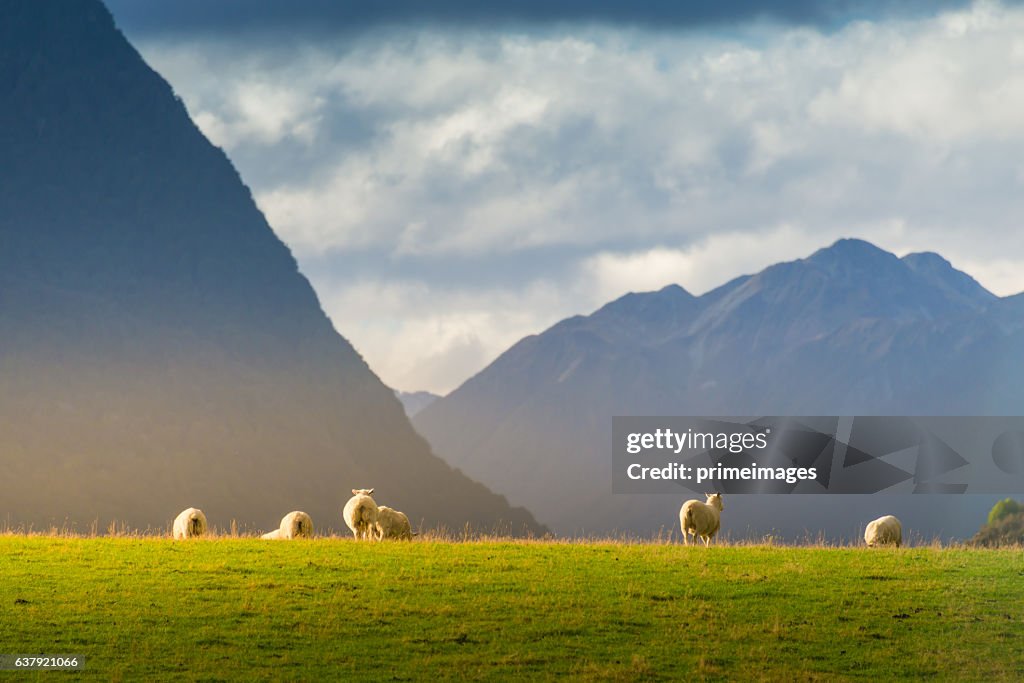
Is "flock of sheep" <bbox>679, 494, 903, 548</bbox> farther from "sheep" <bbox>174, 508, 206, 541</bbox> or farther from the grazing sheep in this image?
"sheep" <bbox>174, 508, 206, 541</bbox>

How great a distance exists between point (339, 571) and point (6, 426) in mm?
156032

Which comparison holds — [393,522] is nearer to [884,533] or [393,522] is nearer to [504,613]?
[504,613]

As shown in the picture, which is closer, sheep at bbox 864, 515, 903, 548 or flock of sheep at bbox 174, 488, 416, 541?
flock of sheep at bbox 174, 488, 416, 541

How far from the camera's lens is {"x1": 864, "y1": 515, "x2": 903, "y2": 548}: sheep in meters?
37.7

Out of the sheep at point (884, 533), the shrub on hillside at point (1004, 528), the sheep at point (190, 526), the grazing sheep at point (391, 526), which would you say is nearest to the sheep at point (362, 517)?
the grazing sheep at point (391, 526)

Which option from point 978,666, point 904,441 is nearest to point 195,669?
point 978,666

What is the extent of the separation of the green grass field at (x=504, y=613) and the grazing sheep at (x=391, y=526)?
330 centimetres

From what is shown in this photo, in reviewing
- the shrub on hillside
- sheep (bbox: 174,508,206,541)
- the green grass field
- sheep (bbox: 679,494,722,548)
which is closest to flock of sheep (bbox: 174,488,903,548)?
sheep (bbox: 679,494,722,548)

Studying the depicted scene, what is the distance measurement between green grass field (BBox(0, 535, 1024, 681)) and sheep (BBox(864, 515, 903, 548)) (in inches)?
213

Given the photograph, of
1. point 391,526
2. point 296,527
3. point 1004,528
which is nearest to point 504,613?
point 391,526

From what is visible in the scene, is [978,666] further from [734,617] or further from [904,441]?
[904,441]

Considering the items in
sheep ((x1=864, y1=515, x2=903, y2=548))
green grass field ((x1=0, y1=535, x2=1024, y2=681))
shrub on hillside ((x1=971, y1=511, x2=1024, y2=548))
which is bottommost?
green grass field ((x1=0, y1=535, x2=1024, y2=681))

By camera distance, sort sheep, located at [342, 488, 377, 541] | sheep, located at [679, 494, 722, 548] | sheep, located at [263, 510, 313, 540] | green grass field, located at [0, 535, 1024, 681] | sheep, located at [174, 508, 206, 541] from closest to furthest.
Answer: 1. green grass field, located at [0, 535, 1024, 681]
2. sheep, located at [342, 488, 377, 541]
3. sheep, located at [679, 494, 722, 548]
4. sheep, located at [263, 510, 313, 540]
5. sheep, located at [174, 508, 206, 541]

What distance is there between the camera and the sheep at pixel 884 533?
37.7 metres
